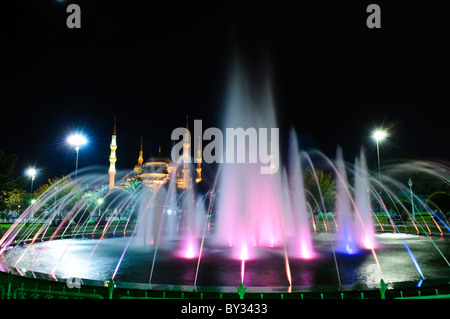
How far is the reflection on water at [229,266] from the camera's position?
787 cm

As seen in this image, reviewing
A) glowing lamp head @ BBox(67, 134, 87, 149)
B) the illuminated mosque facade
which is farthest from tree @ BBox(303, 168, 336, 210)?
the illuminated mosque facade

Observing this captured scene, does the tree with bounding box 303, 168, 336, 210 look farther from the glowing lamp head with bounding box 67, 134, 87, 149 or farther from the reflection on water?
the glowing lamp head with bounding box 67, 134, 87, 149

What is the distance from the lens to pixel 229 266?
31.0 feet

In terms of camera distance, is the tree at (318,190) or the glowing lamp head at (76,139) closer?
the glowing lamp head at (76,139)

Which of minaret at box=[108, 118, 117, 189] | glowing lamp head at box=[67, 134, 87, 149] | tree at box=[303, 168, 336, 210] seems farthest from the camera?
minaret at box=[108, 118, 117, 189]

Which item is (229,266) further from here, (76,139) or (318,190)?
(318,190)

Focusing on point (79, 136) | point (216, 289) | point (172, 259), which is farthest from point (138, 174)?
point (216, 289)

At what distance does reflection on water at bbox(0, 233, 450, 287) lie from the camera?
7871 mm

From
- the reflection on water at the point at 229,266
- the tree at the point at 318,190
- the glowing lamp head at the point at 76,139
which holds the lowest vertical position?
the reflection on water at the point at 229,266

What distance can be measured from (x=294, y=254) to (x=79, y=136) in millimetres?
24961

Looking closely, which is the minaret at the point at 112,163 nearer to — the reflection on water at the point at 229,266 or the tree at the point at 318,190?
the tree at the point at 318,190

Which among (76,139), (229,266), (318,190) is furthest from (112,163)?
(229,266)

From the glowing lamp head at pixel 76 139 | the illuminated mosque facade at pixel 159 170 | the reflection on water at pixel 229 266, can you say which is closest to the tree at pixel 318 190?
the reflection on water at pixel 229 266
